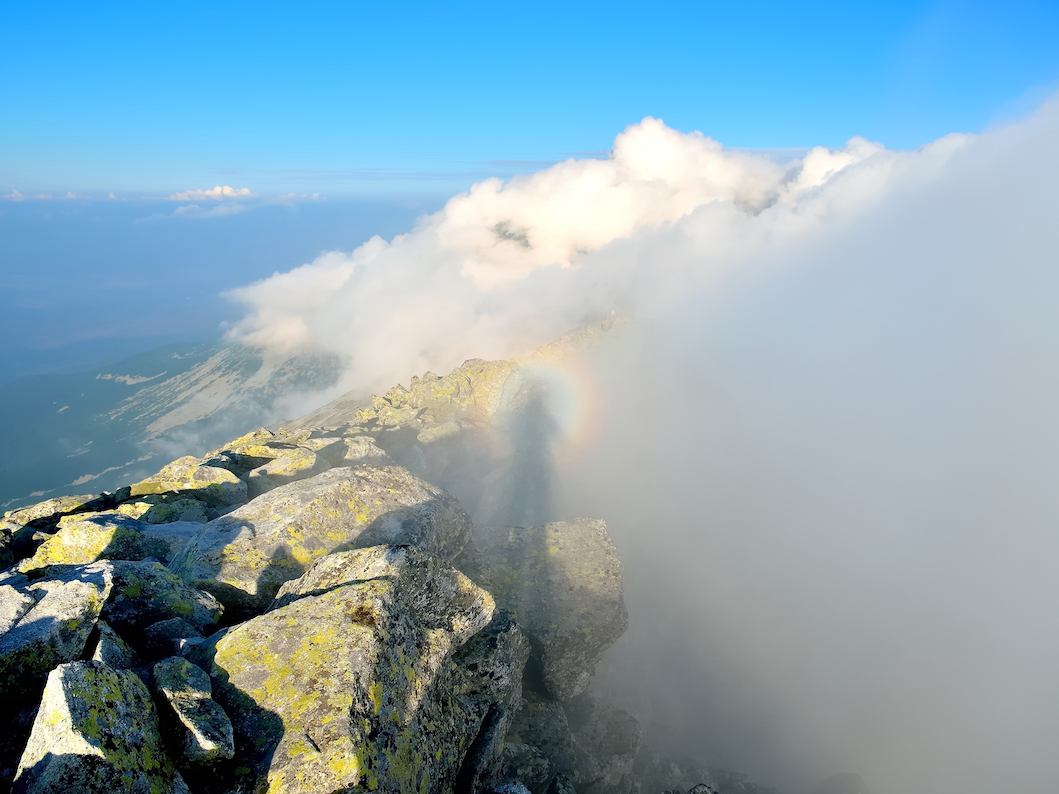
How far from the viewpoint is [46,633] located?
9164 mm

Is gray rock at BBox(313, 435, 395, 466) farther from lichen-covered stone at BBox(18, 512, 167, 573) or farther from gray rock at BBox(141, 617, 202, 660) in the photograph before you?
gray rock at BBox(141, 617, 202, 660)

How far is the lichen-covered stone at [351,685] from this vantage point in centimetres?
878

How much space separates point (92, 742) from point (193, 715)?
5.01ft

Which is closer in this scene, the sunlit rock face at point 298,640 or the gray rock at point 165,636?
the sunlit rock face at point 298,640

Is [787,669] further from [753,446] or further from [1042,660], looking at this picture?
[753,446]

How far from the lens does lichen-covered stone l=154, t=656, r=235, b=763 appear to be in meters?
8.11

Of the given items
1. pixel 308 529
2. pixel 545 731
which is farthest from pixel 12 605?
pixel 545 731

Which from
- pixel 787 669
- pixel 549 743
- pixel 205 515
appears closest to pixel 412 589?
pixel 549 743

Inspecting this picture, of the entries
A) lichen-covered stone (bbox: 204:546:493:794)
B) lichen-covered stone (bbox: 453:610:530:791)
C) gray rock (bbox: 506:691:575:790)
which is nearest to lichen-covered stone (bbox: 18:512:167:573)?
lichen-covered stone (bbox: 204:546:493:794)

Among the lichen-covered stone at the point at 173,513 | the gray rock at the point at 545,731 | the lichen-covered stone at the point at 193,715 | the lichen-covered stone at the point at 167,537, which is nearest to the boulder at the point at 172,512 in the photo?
the lichen-covered stone at the point at 173,513

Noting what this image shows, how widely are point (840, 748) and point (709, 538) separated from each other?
45.2m

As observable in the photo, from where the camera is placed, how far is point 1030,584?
127 meters

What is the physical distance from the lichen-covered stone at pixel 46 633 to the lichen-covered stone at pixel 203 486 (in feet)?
49.5

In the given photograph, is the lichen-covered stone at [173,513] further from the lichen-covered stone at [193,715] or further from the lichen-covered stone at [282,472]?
the lichen-covered stone at [193,715]
